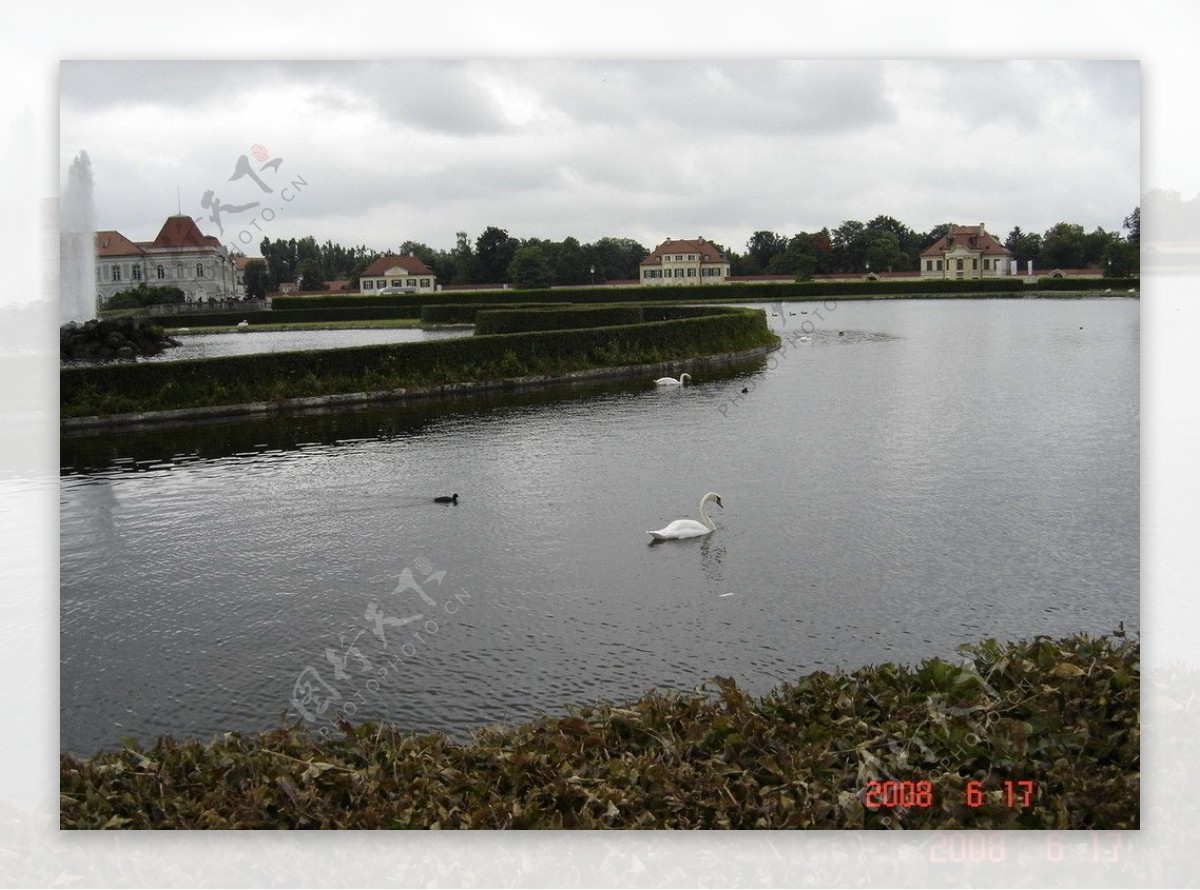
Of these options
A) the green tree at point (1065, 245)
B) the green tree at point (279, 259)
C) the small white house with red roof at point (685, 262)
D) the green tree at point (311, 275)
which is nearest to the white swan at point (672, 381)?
the small white house with red roof at point (685, 262)

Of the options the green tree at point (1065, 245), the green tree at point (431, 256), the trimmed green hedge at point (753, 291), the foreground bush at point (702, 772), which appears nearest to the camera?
the foreground bush at point (702, 772)

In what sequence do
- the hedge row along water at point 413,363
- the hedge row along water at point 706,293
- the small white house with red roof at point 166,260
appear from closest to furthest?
the small white house with red roof at point 166,260, the hedge row along water at point 706,293, the hedge row along water at point 413,363

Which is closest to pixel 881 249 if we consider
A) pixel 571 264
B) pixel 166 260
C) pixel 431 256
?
pixel 571 264

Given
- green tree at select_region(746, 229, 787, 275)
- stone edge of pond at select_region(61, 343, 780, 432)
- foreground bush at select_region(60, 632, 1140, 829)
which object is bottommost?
foreground bush at select_region(60, 632, 1140, 829)

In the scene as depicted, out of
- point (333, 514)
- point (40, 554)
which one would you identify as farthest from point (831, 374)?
point (40, 554)

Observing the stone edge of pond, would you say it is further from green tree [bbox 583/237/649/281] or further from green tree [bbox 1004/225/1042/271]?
green tree [bbox 1004/225/1042/271]

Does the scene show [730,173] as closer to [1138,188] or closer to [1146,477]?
[1138,188]

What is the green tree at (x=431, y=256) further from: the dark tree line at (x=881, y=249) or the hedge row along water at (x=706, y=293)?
the dark tree line at (x=881, y=249)

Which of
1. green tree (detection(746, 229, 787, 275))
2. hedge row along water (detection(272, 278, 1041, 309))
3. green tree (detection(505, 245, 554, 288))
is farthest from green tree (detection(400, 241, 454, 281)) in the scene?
green tree (detection(746, 229, 787, 275))
